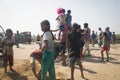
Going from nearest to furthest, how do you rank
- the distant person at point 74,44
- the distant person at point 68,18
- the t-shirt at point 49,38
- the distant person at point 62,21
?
the t-shirt at point 49,38 → the distant person at point 74,44 → the distant person at point 62,21 → the distant person at point 68,18

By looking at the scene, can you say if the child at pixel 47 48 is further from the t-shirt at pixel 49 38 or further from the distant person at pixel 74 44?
the distant person at pixel 74 44

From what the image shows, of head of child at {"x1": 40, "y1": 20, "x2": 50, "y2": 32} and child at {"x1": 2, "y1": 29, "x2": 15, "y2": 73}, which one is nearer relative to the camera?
head of child at {"x1": 40, "y1": 20, "x2": 50, "y2": 32}

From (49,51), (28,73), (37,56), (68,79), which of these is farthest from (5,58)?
(49,51)

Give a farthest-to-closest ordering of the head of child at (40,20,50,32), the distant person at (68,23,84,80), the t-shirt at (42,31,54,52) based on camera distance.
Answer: the distant person at (68,23,84,80) < the head of child at (40,20,50,32) < the t-shirt at (42,31,54,52)

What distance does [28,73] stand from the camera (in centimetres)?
923

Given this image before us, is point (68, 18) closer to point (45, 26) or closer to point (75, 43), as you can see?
point (75, 43)

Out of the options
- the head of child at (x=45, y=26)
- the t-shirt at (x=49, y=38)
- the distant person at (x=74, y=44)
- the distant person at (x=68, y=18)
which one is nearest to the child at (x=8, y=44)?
the distant person at (x=74, y=44)

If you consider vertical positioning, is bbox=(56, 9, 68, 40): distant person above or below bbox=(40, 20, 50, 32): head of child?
above

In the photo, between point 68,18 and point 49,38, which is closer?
point 49,38

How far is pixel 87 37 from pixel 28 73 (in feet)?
20.4

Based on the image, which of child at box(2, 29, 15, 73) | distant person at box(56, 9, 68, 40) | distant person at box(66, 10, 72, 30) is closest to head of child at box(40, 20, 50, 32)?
child at box(2, 29, 15, 73)

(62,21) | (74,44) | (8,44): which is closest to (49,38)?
(74,44)

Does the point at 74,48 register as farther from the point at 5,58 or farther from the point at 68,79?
the point at 5,58

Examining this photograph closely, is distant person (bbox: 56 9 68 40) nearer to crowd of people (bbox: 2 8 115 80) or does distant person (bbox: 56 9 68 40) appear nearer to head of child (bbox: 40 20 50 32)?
crowd of people (bbox: 2 8 115 80)
